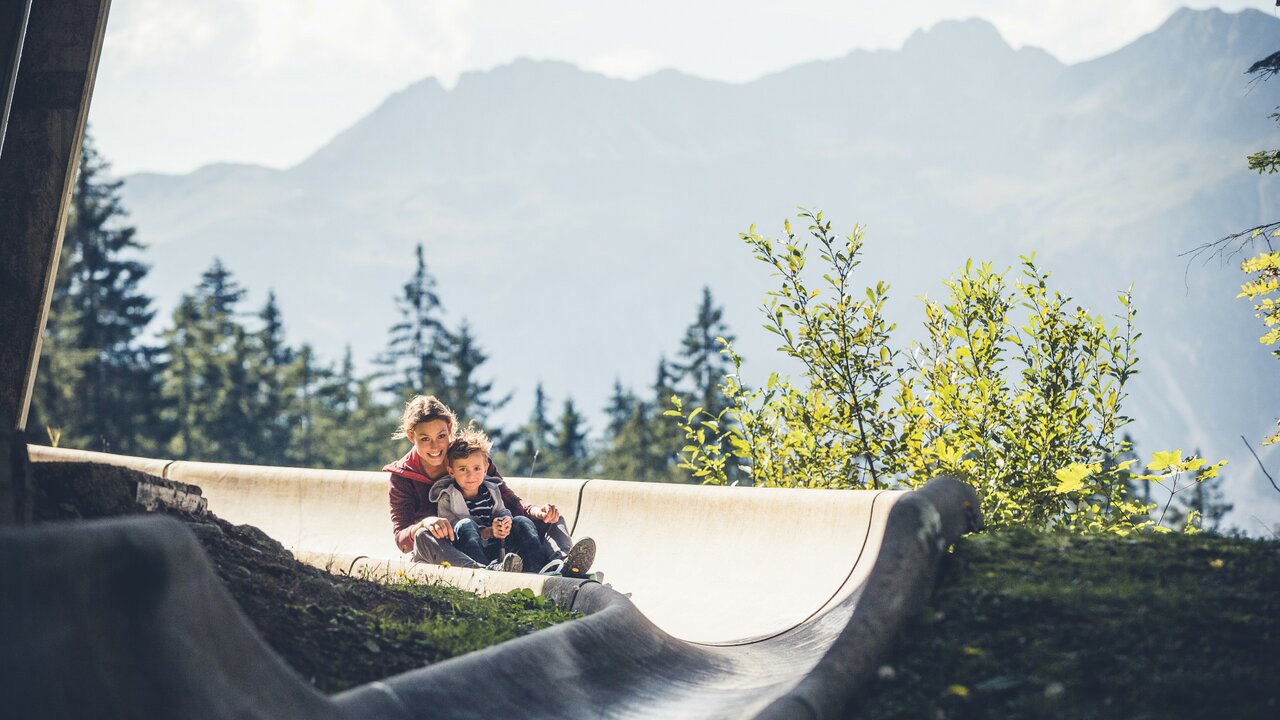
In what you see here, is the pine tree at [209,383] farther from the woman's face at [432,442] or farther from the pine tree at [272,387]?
the woman's face at [432,442]

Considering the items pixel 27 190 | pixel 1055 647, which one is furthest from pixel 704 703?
pixel 27 190

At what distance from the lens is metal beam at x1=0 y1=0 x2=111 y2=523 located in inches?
267

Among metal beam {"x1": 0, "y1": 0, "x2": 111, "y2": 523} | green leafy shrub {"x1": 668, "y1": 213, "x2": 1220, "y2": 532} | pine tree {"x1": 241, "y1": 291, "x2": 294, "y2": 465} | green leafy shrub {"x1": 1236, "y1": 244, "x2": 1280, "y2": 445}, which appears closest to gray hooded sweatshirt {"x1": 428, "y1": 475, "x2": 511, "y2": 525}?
green leafy shrub {"x1": 668, "y1": 213, "x2": 1220, "y2": 532}

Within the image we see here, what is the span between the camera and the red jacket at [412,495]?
7453 millimetres

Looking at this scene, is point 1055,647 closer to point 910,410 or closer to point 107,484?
point 910,410

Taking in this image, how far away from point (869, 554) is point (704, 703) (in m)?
1.79

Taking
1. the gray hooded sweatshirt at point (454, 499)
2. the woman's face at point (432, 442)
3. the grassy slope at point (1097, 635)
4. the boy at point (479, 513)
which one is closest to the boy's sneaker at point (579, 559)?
the boy at point (479, 513)

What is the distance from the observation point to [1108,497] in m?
6.17

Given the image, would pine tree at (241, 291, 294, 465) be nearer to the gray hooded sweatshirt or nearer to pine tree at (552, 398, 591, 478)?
pine tree at (552, 398, 591, 478)

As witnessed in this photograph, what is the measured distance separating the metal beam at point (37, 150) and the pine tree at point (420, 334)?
5172 centimetres

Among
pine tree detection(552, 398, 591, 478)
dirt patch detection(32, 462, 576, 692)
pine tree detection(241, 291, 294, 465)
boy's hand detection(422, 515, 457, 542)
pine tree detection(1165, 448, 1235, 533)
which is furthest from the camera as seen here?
pine tree detection(552, 398, 591, 478)

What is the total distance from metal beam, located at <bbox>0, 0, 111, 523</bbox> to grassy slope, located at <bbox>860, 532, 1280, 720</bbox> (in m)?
6.11

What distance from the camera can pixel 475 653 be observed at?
12.8 feet

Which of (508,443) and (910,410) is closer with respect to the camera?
(910,410)
